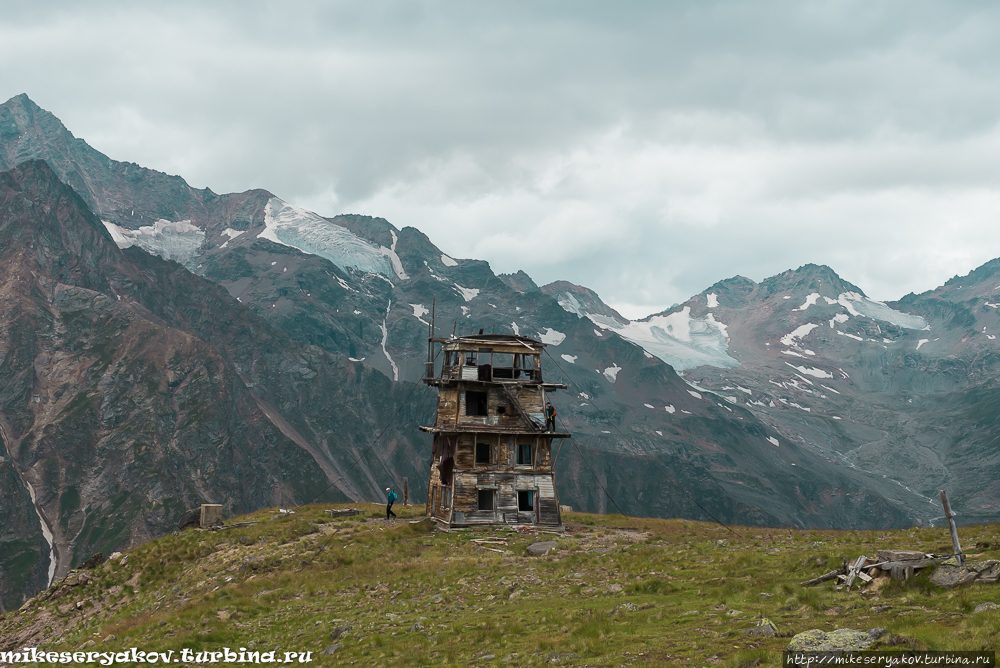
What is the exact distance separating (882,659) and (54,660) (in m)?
29.1

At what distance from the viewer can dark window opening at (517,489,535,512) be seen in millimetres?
56469

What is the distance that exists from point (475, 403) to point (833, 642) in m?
44.9

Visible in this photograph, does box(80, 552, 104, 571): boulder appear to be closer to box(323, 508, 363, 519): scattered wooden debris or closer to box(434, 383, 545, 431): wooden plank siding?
box(323, 508, 363, 519): scattered wooden debris

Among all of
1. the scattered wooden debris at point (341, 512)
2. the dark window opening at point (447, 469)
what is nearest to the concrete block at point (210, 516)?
the scattered wooden debris at point (341, 512)

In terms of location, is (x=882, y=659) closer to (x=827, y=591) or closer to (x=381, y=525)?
(x=827, y=591)

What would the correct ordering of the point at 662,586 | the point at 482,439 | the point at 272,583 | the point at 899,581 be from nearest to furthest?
the point at 899,581 < the point at 662,586 < the point at 272,583 < the point at 482,439

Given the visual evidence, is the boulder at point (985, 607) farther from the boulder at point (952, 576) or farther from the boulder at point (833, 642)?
the boulder at point (833, 642)

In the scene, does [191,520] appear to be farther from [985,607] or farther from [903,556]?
[985,607]

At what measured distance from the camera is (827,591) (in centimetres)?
2233

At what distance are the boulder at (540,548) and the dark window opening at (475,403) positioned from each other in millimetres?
17480

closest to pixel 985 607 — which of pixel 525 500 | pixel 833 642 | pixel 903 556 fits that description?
pixel 833 642

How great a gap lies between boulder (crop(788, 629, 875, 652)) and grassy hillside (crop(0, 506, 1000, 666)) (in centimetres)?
55

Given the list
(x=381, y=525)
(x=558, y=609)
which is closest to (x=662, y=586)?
(x=558, y=609)

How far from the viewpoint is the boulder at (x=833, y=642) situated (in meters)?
14.9
